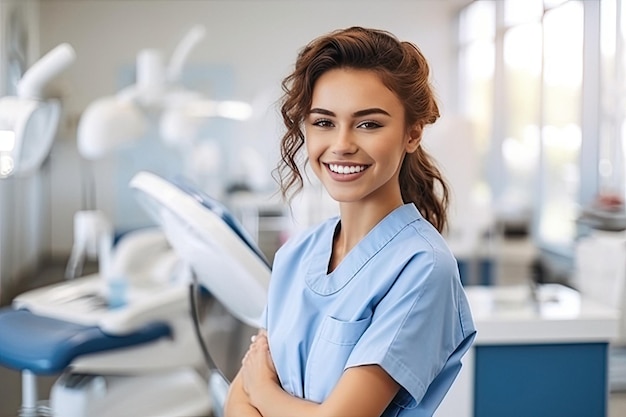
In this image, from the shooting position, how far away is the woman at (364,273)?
0.84m

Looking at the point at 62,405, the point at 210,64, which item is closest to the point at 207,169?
the point at 210,64

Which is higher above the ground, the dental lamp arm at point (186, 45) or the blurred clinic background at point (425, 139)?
the dental lamp arm at point (186, 45)

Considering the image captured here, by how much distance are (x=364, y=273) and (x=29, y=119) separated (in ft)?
3.35

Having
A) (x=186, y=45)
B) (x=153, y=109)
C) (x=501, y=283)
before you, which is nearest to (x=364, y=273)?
(x=186, y=45)

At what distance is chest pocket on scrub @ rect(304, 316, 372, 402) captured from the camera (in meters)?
0.88

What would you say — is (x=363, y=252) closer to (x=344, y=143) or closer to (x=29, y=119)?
(x=344, y=143)

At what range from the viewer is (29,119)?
63.9 inches

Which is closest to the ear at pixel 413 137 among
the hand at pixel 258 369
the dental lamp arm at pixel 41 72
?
the hand at pixel 258 369

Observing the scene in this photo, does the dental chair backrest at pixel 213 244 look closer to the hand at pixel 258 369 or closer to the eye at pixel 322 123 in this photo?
the hand at pixel 258 369

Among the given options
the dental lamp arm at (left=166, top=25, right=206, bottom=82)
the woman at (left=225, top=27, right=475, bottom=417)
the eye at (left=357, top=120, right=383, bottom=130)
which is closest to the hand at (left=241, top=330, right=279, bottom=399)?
the woman at (left=225, top=27, right=475, bottom=417)

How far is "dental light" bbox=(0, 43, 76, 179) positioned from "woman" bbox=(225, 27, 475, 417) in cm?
86

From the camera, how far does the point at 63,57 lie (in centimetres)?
167

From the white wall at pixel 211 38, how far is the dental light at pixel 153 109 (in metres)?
0.06

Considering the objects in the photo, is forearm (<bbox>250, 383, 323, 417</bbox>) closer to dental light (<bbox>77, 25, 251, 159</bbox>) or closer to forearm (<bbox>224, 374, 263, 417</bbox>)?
forearm (<bbox>224, 374, 263, 417</bbox>)
